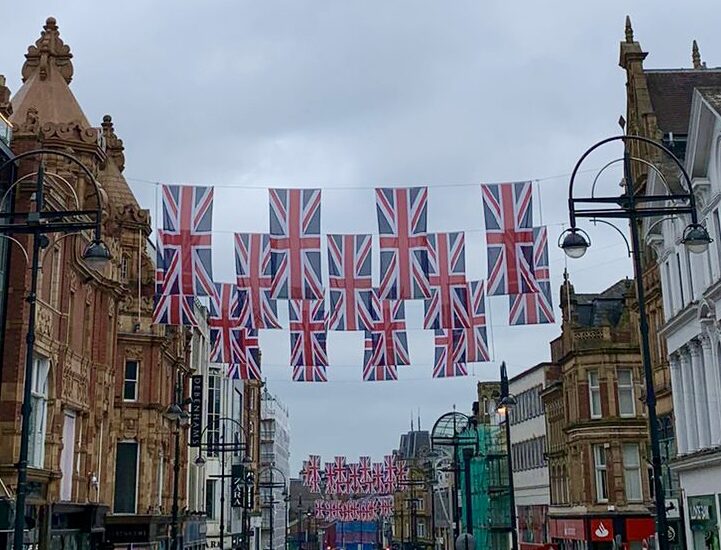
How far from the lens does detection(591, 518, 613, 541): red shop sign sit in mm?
48156

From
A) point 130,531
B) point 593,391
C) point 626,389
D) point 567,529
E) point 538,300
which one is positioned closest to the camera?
point 538,300

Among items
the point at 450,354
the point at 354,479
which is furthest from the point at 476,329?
the point at 354,479

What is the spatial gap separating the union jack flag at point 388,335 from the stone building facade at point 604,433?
2160 cm

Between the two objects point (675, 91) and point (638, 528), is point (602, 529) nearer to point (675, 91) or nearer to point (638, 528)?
point (638, 528)

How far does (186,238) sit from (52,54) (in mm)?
13785

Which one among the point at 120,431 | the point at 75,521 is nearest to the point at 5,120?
the point at 75,521

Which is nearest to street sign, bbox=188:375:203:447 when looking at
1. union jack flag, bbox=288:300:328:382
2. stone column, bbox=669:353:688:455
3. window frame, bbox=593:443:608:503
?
window frame, bbox=593:443:608:503

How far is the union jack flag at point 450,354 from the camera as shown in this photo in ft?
92.6

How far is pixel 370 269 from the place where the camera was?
2798cm

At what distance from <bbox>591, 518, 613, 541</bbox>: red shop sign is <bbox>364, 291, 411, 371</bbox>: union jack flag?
24.5m

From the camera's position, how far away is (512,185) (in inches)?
1073

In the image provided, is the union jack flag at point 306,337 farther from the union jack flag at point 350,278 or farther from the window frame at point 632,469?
the window frame at point 632,469

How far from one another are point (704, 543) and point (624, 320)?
22.3 m

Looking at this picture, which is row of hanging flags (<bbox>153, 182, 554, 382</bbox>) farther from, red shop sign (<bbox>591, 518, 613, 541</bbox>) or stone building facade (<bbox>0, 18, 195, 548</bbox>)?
red shop sign (<bbox>591, 518, 613, 541</bbox>)
